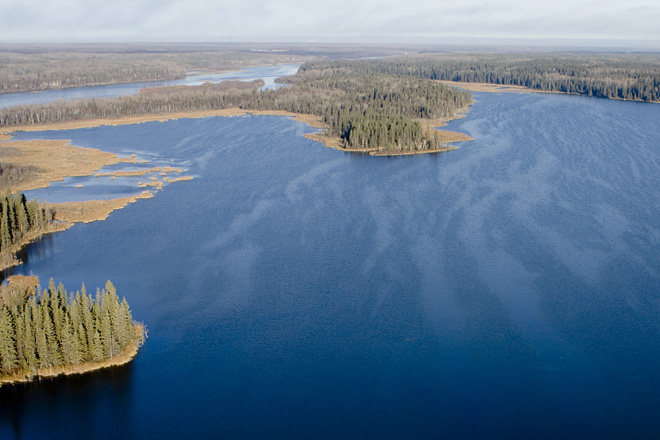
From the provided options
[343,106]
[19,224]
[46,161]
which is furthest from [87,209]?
[343,106]

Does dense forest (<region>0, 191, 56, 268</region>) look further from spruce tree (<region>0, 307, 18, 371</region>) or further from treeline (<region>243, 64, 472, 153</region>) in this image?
treeline (<region>243, 64, 472, 153</region>)

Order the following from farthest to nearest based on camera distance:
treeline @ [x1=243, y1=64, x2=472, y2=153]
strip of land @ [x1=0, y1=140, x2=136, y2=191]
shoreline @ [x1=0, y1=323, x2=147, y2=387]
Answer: treeline @ [x1=243, y1=64, x2=472, y2=153]
strip of land @ [x1=0, y1=140, x2=136, y2=191]
shoreline @ [x1=0, y1=323, x2=147, y2=387]

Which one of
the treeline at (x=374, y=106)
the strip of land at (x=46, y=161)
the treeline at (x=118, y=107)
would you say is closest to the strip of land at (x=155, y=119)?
the treeline at (x=118, y=107)

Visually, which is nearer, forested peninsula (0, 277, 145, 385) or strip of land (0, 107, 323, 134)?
forested peninsula (0, 277, 145, 385)

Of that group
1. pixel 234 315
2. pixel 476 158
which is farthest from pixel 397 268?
pixel 476 158

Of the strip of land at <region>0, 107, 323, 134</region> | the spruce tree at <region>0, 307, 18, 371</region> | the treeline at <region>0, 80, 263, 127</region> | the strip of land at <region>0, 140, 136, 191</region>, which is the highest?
the treeline at <region>0, 80, 263, 127</region>

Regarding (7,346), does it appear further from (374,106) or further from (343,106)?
(343,106)

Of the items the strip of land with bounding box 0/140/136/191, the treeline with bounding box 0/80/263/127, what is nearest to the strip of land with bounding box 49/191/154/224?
the strip of land with bounding box 0/140/136/191
